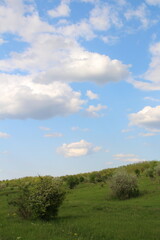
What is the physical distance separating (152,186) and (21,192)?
23.9 meters

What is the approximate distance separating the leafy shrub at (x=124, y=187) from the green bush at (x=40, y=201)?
17.0 metres

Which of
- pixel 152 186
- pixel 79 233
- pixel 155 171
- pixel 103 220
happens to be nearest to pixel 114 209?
pixel 103 220

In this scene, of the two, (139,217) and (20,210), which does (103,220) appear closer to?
(139,217)

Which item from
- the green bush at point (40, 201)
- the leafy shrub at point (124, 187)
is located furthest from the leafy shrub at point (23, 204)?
the leafy shrub at point (124, 187)

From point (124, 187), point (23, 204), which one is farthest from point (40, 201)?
point (124, 187)

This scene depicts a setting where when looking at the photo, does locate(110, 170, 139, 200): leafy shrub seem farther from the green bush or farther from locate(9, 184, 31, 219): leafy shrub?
locate(9, 184, 31, 219): leafy shrub

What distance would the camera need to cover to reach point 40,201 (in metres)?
20.4

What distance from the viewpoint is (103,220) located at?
65.2ft

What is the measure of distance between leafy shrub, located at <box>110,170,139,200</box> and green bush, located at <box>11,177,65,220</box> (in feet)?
55.9

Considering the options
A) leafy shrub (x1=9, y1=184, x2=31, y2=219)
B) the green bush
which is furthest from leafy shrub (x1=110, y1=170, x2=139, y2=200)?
leafy shrub (x1=9, y1=184, x2=31, y2=219)

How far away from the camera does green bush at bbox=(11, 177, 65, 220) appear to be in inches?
807

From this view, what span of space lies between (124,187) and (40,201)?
18.7 metres

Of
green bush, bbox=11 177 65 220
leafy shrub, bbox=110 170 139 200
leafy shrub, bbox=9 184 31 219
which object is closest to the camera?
green bush, bbox=11 177 65 220

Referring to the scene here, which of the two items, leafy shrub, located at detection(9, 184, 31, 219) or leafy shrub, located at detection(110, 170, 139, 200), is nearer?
leafy shrub, located at detection(9, 184, 31, 219)
